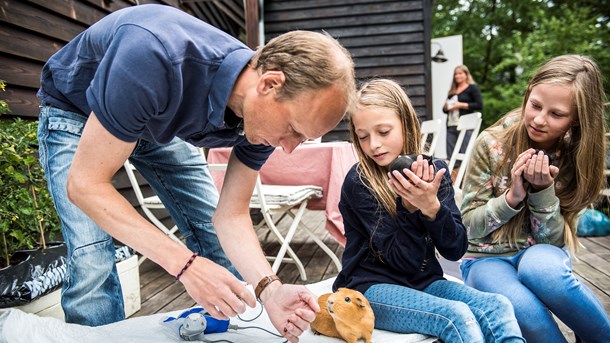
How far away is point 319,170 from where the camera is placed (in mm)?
2791

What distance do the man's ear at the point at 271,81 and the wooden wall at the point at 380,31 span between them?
5.32 m

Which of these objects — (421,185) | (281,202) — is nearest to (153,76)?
(421,185)

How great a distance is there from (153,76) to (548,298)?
122cm

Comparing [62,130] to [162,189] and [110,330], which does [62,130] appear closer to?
[162,189]

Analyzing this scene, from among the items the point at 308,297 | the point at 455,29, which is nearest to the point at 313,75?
the point at 308,297

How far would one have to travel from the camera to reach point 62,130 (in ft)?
4.14

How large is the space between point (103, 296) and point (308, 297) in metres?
0.71

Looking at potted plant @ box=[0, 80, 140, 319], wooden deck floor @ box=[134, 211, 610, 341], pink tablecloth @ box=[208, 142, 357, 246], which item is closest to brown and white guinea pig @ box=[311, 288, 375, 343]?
wooden deck floor @ box=[134, 211, 610, 341]

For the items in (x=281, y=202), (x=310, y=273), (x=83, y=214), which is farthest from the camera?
(x=310, y=273)

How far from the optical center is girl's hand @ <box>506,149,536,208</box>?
132 centimetres

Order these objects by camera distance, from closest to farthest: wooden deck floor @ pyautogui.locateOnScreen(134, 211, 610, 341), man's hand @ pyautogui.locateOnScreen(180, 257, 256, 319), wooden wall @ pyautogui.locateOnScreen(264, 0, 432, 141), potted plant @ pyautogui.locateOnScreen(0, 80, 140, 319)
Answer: man's hand @ pyautogui.locateOnScreen(180, 257, 256, 319), potted plant @ pyautogui.locateOnScreen(0, 80, 140, 319), wooden deck floor @ pyautogui.locateOnScreen(134, 211, 610, 341), wooden wall @ pyautogui.locateOnScreen(264, 0, 432, 141)

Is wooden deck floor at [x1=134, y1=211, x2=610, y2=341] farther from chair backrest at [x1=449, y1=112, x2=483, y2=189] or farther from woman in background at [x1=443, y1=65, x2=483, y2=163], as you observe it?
woman in background at [x1=443, y1=65, x2=483, y2=163]

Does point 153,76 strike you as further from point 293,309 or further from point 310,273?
point 310,273

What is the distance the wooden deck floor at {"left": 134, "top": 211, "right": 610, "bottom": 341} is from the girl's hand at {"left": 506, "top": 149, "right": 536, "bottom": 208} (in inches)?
27.4
